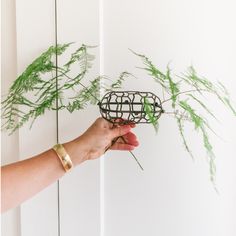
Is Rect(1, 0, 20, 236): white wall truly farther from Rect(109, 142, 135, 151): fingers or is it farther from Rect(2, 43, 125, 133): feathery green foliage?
Rect(109, 142, 135, 151): fingers

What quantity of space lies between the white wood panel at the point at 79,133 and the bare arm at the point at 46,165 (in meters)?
0.14

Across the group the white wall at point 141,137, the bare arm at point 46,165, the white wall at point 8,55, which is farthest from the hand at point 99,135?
the white wall at point 8,55

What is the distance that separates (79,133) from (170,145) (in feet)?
0.84

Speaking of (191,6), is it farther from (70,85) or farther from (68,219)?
(68,219)

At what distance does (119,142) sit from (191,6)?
40 cm

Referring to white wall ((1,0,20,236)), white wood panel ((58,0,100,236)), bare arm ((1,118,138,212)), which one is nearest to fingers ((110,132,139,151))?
bare arm ((1,118,138,212))

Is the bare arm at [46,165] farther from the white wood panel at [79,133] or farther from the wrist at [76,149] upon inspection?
the white wood panel at [79,133]

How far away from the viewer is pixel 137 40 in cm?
96

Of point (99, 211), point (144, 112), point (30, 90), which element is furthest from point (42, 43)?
point (99, 211)

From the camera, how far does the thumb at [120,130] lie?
2.80 ft

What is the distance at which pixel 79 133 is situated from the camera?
39.9 inches

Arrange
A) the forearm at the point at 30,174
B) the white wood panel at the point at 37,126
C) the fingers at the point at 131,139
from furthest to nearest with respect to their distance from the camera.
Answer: the white wood panel at the point at 37,126 < the fingers at the point at 131,139 < the forearm at the point at 30,174

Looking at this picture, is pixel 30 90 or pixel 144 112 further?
pixel 30 90

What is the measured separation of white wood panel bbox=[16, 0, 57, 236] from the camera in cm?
101
